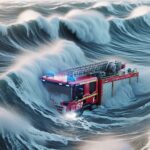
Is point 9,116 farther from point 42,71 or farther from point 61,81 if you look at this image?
point 42,71

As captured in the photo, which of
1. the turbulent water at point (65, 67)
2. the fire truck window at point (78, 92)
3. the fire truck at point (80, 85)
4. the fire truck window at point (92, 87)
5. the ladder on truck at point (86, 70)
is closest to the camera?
the turbulent water at point (65, 67)

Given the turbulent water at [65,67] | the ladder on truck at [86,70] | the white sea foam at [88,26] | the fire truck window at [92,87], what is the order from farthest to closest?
the white sea foam at [88,26] < the ladder on truck at [86,70] < the fire truck window at [92,87] < the turbulent water at [65,67]

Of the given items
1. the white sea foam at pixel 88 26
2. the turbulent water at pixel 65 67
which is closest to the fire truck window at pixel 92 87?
the turbulent water at pixel 65 67

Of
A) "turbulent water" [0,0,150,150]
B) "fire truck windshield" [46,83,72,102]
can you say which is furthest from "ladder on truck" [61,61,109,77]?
"fire truck windshield" [46,83,72,102]

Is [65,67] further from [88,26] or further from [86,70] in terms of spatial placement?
[88,26]

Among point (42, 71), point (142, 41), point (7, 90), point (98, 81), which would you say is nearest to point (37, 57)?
point (42, 71)

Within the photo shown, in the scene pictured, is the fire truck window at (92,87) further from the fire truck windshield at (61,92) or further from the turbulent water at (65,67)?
the fire truck windshield at (61,92)

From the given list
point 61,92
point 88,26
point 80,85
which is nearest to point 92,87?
point 80,85
